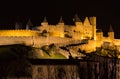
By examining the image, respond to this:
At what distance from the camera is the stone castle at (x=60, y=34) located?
78188mm

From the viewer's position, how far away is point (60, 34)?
86.0 metres

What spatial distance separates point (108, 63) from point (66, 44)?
101ft

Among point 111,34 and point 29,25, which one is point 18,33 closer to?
point 29,25

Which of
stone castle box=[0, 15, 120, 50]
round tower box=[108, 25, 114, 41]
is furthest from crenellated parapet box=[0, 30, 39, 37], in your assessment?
round tower box=[108, 25, 114, 41]

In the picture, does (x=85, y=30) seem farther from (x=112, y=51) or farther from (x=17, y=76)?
(x=17, y=76)

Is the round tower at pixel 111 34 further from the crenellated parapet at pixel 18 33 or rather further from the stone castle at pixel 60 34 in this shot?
the crenellated parapet at pixel 18 33

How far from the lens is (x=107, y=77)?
45.6 metres

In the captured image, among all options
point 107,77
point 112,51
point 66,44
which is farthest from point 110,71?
point 112,51

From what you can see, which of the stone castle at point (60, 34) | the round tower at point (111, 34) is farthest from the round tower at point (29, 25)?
the round tower at point (111, 34)

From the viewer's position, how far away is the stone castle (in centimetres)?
7819

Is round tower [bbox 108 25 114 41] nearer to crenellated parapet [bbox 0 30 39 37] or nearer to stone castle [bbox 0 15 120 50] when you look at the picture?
stone castle [bbox 0 15 120 50]

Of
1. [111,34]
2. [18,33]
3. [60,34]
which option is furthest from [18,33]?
[111,34]

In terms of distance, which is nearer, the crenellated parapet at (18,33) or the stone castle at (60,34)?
the stone castle at (60,34)

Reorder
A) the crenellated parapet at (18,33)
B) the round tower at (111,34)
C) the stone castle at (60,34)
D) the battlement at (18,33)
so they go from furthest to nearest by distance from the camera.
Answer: the round tower at (111,34) < the battlement at (18,33) < the crenellated parapet at (18,33) < the stone castle at (60,34)
